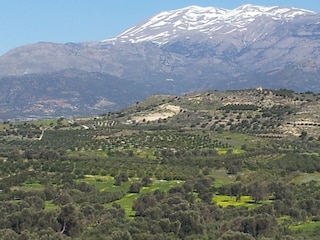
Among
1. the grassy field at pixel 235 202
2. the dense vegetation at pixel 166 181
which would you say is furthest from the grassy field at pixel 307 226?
the grassy field at pixel 235 202

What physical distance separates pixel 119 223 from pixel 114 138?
9408cm

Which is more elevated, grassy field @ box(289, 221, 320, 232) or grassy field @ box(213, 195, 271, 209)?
grassy field @ box(289, 221, 320, 232)

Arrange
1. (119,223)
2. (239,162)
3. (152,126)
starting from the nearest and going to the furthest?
(119,223) → (239,162) → (152,126)

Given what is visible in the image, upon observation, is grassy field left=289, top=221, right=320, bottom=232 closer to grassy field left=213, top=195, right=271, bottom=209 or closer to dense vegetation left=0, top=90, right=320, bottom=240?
dense vegetation left=0, top=90, right=320, bottom=240

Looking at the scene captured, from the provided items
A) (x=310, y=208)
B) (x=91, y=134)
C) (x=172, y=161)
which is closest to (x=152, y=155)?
(x=172, y=161)

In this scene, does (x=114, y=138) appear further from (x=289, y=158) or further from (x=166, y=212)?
(x=166, y=212)

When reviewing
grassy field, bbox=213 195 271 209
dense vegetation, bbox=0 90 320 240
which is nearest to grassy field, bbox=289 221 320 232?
dense vegetation, bbox=0 90 320 240

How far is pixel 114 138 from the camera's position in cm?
16500

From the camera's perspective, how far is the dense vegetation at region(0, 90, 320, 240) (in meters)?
71.8

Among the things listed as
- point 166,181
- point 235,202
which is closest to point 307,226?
point 235,202

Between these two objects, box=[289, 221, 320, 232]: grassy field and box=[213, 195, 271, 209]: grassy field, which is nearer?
box=[289, 221, 320, 232]: grassy field

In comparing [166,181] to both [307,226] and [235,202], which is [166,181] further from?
[307,226]

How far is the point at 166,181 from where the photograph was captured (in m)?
113

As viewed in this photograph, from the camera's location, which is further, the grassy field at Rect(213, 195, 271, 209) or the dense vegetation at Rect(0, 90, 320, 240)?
the grassy field at Rect(213, 195, 271, 209)
